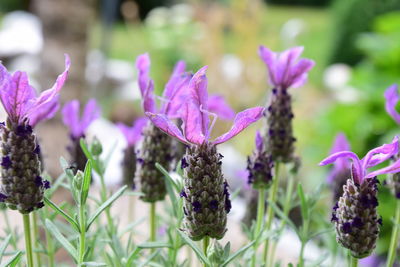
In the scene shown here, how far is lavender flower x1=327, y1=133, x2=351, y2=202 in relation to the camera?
4.45 feet

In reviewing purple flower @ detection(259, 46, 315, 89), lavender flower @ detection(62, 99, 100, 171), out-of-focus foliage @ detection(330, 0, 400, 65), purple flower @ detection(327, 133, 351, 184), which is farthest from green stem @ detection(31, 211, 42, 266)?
out-of-focus foliage @ detection(330, 0, 400, 65)

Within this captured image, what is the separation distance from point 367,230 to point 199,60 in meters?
5.78

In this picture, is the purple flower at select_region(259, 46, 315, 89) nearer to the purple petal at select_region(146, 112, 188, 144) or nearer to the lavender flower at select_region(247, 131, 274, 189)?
the lavender flower at select_region(247, 131, 274, 189)

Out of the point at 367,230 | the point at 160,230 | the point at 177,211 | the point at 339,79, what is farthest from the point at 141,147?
the point at 339,79

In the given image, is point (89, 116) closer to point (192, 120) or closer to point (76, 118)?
point (76, 118)

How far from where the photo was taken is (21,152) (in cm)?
88

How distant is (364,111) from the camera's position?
3773mm

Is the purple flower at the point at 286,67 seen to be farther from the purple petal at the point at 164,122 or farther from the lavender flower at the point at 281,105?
the purple petal at the point at 164,122

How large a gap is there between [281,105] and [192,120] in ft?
1.44

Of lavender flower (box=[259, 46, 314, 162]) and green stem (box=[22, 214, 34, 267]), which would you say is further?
lavender flower (box=[259, 46, 314, 162])

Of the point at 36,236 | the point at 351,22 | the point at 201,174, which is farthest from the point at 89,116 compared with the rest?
the point at 351,22

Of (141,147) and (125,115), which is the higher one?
(125,115)

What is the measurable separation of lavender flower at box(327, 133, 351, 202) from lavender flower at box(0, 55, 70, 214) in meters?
0.71

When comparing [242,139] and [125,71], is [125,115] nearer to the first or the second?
[242,139]
